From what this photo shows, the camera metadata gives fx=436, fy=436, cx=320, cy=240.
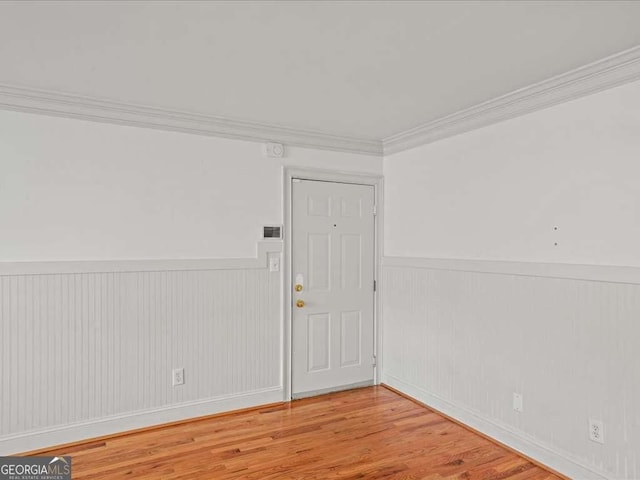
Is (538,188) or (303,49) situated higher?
(303,49)

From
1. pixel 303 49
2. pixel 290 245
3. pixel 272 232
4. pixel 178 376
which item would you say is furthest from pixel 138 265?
pixel 303 49

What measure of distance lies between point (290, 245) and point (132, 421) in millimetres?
1845

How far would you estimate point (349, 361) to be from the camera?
421 cm

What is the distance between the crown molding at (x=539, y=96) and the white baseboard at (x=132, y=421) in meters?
2.60

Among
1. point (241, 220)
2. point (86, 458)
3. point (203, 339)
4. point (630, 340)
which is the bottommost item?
point (86, 458)

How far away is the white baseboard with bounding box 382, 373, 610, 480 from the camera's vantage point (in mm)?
2607

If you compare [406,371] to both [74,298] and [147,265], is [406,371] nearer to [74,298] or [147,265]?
[147,265]

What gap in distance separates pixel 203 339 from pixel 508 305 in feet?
7.66

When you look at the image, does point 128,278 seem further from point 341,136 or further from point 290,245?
point 341,136

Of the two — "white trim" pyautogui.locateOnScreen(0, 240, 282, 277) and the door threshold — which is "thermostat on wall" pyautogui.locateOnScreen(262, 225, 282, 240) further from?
the door threshold

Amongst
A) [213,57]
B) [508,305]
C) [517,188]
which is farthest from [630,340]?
[213,57]

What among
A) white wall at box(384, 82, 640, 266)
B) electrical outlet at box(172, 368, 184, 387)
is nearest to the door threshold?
electrical outlet at box(172, 368, 184, 387)

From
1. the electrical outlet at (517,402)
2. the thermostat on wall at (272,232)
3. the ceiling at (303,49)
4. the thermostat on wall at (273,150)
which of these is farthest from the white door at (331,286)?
the electrical outlet at (517,402)

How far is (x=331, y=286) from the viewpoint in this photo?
4.12 meters
